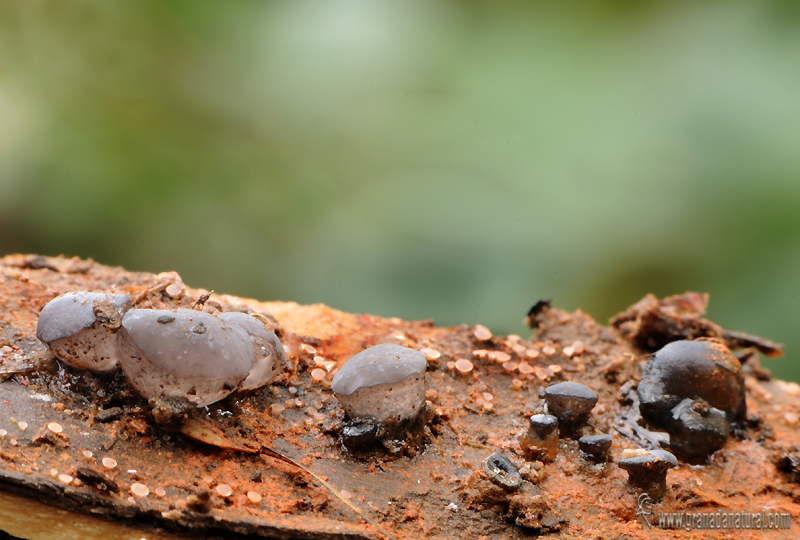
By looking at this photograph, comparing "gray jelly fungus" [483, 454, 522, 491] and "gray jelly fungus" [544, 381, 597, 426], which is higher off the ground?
"gray jelly fungus" [544, 381, 597, 426]

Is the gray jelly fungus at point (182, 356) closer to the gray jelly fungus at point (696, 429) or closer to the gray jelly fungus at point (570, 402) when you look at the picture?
the gray jelly fungus at point (570, 402)

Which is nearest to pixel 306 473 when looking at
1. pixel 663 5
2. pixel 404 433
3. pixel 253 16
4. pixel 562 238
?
pixel 404 433

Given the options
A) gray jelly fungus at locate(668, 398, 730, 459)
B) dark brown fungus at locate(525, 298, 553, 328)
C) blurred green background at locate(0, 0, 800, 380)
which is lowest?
gray jelly fungus at locate(668, 398, 730, 459)

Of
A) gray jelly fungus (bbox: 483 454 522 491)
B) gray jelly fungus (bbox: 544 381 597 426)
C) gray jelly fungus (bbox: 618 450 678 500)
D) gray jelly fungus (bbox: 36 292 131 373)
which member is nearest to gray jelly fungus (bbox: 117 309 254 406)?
gray jelly fungus (bbox: 36 292 131 373)

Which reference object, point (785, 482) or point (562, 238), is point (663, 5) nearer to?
point (562, 238)

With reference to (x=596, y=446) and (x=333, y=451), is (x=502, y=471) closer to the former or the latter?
(x=596, y=446)

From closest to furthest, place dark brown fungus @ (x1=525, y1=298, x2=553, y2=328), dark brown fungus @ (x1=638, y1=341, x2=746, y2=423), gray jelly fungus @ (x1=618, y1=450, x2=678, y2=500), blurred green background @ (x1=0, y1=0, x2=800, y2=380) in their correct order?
gray jelly fungus @ (x1=618, y1=450, x2=678, y2=500) → dark brown fungus @ (x1=638, y1=341, x2=746, y2=423) → dark brown fungus @ (x1=525, y1=298, x2=553, y2=328) → blurred green background @ (x1=0, y1=0, x2=800, y2=380)

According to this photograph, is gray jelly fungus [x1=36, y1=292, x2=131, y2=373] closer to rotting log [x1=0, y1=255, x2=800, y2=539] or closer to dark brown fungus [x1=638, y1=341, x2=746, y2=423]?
rotting log [x1=0, y1=255, x2=800, y2=539]
